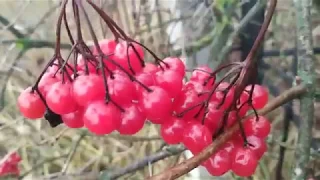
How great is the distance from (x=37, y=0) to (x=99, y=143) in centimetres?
48

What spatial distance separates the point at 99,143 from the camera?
1633 millimetres

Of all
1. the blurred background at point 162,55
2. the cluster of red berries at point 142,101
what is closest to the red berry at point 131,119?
the cluster of red berries at point 142,101

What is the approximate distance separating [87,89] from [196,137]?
92mm

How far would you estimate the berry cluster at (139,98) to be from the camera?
38 cm

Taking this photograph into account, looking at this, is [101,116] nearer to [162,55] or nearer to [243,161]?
[243,161]

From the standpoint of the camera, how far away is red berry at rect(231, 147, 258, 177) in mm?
433

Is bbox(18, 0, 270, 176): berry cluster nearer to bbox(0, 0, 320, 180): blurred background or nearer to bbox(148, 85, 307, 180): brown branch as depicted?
bbox(148, 85, 307, 180): brown branch

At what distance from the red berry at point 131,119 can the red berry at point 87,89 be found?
22 millimetres

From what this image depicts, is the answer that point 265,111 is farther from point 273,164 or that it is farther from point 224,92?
point 273,164

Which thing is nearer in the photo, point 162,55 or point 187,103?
point 187,103

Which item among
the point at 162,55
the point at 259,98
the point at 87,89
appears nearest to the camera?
the point at 87,89

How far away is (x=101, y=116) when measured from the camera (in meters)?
0.37

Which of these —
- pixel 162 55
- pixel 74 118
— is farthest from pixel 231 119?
pixel 162 55

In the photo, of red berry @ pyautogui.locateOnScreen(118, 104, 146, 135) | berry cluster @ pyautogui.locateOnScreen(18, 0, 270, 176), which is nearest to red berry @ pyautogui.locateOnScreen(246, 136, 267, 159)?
berry cluster @ pyautogui.locateOnScreen(18, 0, 270, 176)
